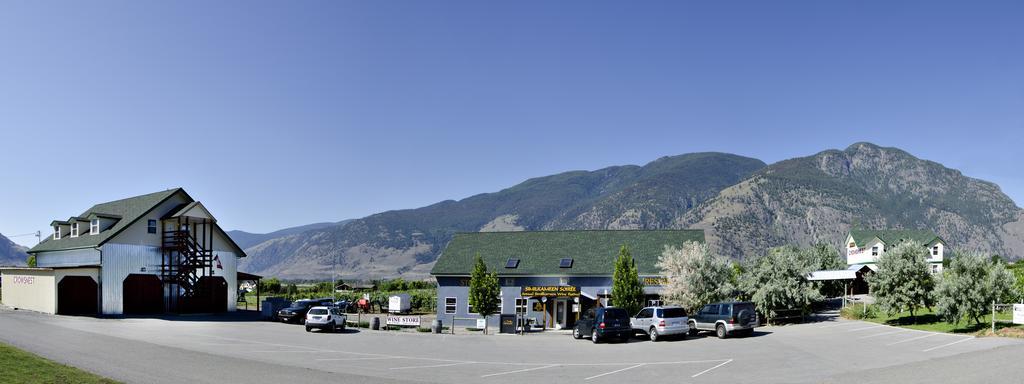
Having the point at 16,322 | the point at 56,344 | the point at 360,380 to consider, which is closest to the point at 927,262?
the point at 360,380

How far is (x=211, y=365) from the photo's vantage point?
21984 millimetres

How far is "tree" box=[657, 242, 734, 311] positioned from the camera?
40.8 meters

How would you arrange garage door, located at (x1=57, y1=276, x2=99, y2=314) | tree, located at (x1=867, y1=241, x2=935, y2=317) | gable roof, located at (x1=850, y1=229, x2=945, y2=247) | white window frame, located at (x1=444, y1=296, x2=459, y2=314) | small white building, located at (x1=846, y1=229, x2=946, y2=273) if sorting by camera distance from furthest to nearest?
gable roof, located at (x1=850, y1=229, x2=945, y2=247)
small white building, located at (x1=846, y1=229, x2=946, y2=273)
white window frame, located at (x1=444, y1=296, x2=459, y2=314)
garage door, located at (x1=57, y1=276, x2=99, y2=314)
tree, located at (x1=867, y1=241, x2=935, y2=317)

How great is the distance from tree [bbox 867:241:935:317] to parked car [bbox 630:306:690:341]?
1106cm

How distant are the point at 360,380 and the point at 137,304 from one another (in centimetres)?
3548

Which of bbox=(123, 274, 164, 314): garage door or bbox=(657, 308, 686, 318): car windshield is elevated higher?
bbox=(657, 308, 686, 318): car windshield

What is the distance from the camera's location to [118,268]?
46344mm

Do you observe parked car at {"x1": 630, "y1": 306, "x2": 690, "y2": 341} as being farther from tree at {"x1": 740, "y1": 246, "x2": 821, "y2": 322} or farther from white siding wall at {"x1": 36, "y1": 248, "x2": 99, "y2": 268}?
white siding wall at {"x1": 36, "y1": 248, "x2": 99, "y2": 268}

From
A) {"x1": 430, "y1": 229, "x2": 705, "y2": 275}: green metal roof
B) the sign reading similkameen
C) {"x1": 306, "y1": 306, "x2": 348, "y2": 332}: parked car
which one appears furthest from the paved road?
{"x1": 430, "y1": 229, "x2": 705, "y2": 275}: green metal roof

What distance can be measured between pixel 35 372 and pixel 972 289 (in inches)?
1417

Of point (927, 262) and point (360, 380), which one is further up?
point (927, 262)

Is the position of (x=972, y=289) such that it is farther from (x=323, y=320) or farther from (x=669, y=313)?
(x=323, y=320)

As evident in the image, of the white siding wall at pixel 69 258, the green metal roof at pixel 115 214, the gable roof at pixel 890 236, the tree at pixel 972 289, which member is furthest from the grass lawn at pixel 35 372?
the gable roof at pixel 890 236

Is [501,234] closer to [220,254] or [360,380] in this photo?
[220,254]
